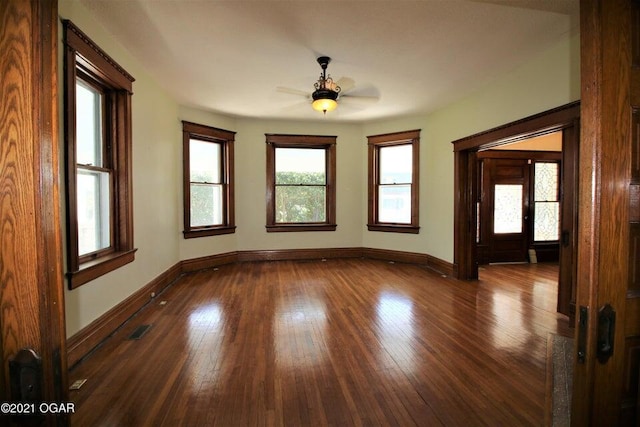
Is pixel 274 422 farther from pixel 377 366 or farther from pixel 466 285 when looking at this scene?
pixel 466 285

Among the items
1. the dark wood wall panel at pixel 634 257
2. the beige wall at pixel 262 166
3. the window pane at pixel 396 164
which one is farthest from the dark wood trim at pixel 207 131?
the dark wood wall panel at pixel 634 257

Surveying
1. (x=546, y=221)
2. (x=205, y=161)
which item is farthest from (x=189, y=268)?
(x=546, y=221)

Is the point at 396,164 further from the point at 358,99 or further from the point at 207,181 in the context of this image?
the point at 207,181

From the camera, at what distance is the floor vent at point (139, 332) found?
9.62ft

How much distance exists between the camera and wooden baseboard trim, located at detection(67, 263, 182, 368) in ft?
8.01

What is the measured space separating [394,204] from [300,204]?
1900 mm

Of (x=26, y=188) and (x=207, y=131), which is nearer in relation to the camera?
(x=26, y=188)

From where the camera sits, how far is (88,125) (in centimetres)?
298

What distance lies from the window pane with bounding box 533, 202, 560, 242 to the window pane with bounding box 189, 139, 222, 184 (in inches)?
252

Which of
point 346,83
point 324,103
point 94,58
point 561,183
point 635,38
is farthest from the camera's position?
point 346,83

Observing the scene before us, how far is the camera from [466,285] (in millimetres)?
4676

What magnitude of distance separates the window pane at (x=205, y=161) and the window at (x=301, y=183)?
3.14 feet

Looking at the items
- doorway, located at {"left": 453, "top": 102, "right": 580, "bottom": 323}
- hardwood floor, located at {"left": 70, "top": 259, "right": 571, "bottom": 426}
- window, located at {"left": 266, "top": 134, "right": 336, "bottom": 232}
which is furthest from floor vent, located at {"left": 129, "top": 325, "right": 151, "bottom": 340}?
doorway, located at {"left": 453, "top": 102, "right": 580, "bottom": 323}

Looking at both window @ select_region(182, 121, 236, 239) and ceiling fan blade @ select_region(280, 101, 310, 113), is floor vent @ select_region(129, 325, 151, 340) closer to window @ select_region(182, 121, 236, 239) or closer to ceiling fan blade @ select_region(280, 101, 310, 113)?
window @ select_region(182, 121, 236, 239)
